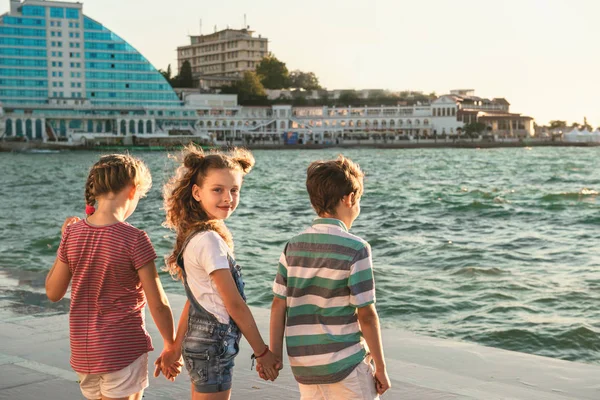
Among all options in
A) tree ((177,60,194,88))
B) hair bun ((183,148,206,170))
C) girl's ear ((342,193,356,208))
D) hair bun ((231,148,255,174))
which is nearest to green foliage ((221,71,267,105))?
tree ((177,60,194,88))

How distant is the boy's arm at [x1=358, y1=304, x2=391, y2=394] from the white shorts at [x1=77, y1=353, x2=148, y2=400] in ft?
→ 2.56

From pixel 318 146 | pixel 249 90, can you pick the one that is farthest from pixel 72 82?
pixel 318 146

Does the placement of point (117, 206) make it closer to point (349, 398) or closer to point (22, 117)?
point (349, 398)

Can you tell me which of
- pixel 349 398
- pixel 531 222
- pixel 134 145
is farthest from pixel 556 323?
pixel 134 145

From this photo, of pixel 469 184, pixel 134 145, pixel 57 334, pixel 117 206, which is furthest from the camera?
pixel 134 145

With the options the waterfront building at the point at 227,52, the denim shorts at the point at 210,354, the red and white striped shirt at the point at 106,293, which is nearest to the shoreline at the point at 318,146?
the waterfront building at the point at 227,52

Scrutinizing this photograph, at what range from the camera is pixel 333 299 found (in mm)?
2678

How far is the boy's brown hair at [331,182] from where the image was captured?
272 cm

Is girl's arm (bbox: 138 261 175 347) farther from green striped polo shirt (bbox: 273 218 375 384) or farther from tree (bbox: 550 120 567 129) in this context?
tree (bbox: 550 120 567 129)

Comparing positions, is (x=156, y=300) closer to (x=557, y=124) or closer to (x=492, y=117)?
(x=492, y=117)

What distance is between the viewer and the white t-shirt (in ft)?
9.01

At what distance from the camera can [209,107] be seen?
370ft

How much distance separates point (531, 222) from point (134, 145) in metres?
80.7

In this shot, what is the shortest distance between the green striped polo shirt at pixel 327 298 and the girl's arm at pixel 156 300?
433 millimetres
